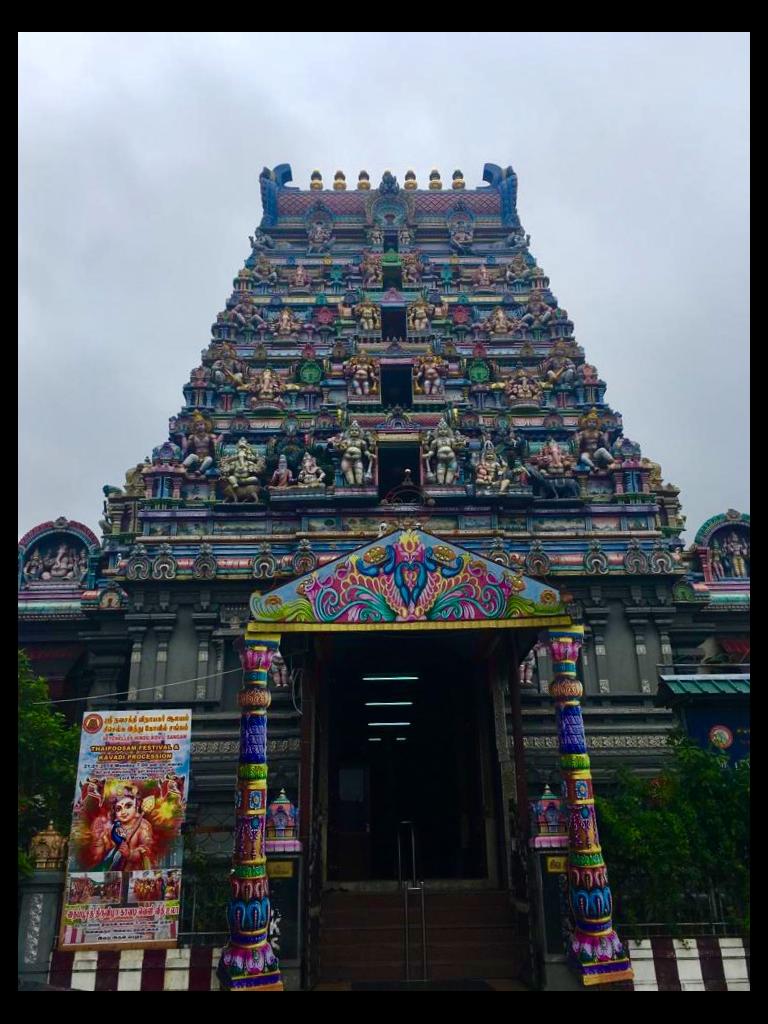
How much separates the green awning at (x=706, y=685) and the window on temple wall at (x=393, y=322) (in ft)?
56.3

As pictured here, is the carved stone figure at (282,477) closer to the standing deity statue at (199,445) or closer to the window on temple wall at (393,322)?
the standing deity statue at (199,445)

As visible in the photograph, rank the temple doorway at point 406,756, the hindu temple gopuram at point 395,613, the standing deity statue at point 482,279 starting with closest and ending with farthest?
the hindu temple gopuram at point 395,613, the temple doorway at point 406,756, the standing deity statue at point 482,279

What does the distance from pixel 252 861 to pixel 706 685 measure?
11.0m

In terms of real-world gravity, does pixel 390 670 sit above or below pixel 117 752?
above

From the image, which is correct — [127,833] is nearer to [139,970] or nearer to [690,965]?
[139,970]

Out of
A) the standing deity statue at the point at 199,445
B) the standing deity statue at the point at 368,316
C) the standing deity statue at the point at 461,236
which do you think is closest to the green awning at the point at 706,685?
the standing deity statue at the point at 199,445

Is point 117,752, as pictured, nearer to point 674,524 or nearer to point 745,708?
point 745,708

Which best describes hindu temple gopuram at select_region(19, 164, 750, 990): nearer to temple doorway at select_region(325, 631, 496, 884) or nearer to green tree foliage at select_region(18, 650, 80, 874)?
temple doorway at select_region(325, 631, 496, 884)

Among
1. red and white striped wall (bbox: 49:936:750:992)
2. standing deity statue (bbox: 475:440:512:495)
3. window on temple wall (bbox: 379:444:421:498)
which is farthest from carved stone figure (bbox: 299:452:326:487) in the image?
red and white striped wall (bbox: 49:936:750:992)

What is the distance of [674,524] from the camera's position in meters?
25.2

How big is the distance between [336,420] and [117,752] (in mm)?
12811

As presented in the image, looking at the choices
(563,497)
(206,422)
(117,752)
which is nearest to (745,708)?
(563,497)

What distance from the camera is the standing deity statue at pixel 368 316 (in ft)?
93.8
